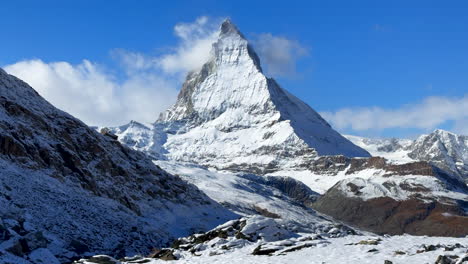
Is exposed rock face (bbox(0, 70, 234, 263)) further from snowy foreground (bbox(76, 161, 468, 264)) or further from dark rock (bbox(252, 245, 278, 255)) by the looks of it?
dark rock (bbox(252, 245, 278, 255))

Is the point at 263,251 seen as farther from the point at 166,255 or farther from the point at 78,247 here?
the point at 78,247

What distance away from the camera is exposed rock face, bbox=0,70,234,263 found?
5831 centimetres

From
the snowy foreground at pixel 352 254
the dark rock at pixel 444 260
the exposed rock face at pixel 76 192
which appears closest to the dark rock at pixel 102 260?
the snowy foreground at pixel 352 254

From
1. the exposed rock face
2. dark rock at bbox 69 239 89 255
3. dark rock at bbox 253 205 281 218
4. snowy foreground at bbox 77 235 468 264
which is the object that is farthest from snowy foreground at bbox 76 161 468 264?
dark rock at bbox 253 205 281 218

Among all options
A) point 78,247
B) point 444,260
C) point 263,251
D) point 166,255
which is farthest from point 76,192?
point 444,260

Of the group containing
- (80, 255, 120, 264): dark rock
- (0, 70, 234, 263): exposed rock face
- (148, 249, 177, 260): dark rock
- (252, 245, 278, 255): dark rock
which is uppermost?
(0, 70, 234, 263): exposed rock face

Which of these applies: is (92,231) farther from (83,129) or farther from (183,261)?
(83,129)

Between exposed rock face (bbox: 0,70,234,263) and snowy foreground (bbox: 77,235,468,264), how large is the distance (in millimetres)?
13529

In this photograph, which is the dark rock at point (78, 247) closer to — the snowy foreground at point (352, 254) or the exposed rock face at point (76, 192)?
the exposed rock face at point (76, 192)

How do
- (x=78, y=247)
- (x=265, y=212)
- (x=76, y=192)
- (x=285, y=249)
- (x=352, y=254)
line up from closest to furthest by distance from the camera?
(x=352, y=254), (x=285, y=249), (x=78, y=247), (x=76, y=192), (x=265, y=212)

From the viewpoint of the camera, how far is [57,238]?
5653 centimetres

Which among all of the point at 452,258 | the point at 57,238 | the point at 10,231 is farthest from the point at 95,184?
the point at 452,258

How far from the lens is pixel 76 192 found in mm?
76125

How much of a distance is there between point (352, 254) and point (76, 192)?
165 feet
